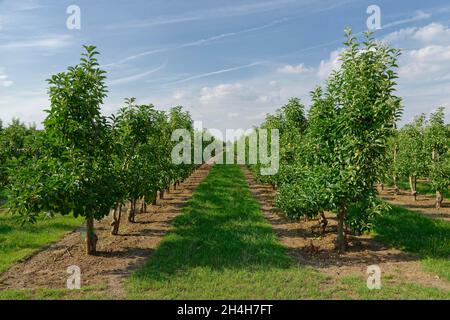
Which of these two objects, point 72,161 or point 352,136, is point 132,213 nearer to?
point 72,161

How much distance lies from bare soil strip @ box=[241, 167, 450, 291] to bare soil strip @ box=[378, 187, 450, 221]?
6.34 metres

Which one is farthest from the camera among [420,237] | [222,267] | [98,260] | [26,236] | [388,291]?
[26,236]

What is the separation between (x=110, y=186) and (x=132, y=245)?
96.1 inches

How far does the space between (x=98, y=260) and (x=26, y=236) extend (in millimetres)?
3914

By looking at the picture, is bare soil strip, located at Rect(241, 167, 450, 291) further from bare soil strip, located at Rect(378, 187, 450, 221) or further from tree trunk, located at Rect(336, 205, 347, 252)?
bare soil strip, located at Rect(378, 187, 450, 221)

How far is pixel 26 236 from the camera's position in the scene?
11680mm

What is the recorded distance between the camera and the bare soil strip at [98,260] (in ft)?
25.8

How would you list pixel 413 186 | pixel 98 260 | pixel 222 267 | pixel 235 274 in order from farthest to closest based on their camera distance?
pixel 413 186 < pixel 98 260 < pixel 222 267 < pixel 235 274

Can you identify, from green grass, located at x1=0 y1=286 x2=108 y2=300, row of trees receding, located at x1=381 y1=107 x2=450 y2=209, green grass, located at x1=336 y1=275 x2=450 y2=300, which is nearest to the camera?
green grass, located at x1=336 y1=275 x2=450 y2=300

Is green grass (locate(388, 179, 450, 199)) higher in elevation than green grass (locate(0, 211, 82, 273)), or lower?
higher

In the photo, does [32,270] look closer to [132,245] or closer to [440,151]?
[132,245]

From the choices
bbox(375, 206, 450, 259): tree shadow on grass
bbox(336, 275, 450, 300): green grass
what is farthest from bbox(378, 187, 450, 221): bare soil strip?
bbox(336, 275, 450, 300): green grass

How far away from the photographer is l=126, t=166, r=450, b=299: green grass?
22.9 feet

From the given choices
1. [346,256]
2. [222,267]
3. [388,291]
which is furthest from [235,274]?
[346,256]
